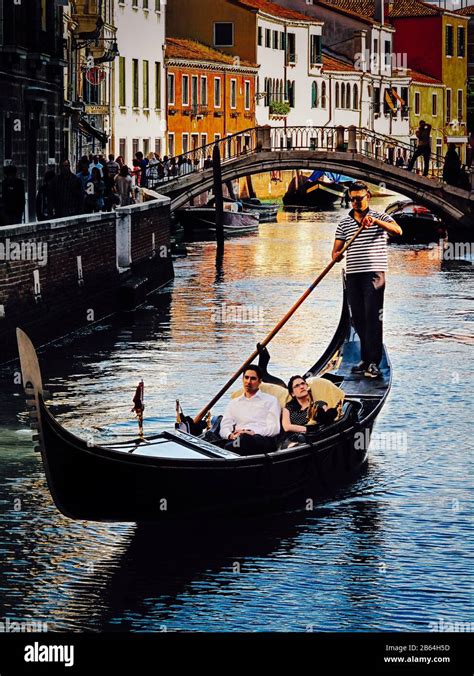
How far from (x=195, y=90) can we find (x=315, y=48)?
1305 centimetres

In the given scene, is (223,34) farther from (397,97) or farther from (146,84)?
(397,97)

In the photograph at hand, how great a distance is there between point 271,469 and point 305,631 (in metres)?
1.83

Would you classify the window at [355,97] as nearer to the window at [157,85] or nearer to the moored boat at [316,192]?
the moored boat at [316,192]

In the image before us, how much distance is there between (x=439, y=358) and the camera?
18.4 m

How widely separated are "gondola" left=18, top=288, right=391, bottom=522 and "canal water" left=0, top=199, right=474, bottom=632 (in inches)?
7.6

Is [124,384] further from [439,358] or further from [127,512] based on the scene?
[127,512]

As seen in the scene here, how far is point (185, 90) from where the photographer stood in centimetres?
5128

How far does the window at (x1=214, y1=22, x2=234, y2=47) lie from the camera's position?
57.0 metres

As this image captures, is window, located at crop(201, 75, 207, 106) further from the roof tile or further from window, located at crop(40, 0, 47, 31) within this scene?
window, located at crop(40, 0, 47, 31)

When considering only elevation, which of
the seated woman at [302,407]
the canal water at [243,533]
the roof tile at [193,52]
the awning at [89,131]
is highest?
the roof tile at [193,52]

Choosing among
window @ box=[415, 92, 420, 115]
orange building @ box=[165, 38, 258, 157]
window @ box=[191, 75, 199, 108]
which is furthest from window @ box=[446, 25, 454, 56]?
window @ box=[191, 75, 199, 108]

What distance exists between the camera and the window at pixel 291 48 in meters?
62.3

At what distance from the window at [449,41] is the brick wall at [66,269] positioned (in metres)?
52.8

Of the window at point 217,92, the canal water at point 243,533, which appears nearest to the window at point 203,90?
the window at point 217,92
